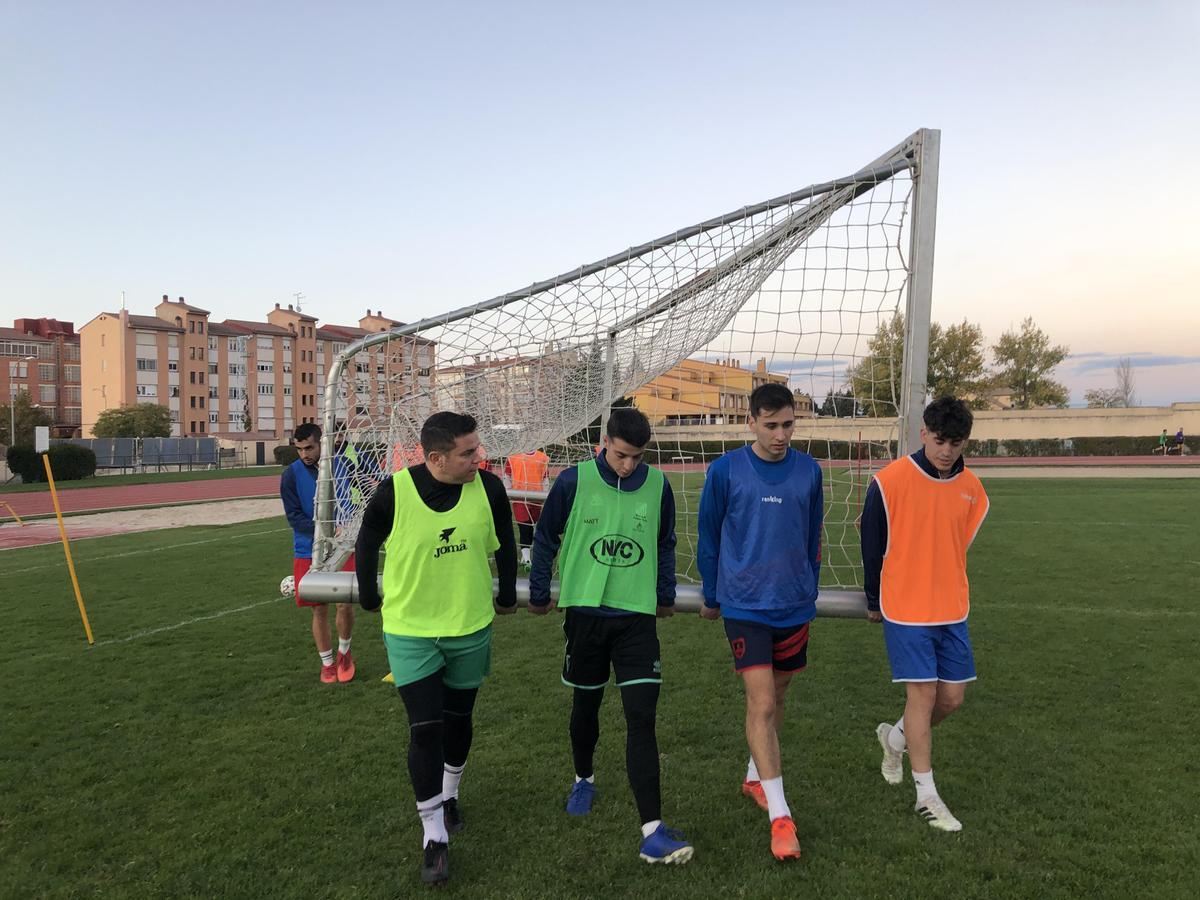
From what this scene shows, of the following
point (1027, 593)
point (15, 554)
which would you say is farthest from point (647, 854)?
point (15, 554)

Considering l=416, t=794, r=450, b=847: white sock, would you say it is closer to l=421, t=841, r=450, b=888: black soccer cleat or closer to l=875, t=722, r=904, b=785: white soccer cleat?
l=421, t=841, r=450, b=888: black soccer cleat

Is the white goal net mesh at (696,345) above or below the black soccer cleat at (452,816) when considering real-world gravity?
above

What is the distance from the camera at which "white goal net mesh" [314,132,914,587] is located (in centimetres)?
461

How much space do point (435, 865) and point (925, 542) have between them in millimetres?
2450

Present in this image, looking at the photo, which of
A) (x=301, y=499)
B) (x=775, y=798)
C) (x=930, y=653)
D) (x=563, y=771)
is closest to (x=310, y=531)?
(x=301, y=499)

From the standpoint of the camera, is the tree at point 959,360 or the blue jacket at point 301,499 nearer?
the blue jacket at point 301,499

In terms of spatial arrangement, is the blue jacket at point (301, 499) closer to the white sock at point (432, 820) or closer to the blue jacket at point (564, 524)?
the blue jacket at point (564, 524)

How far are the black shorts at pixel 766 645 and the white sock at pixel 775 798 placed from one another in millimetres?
472

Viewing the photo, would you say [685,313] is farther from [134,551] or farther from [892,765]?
[134,551]

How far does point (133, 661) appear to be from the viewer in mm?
6363

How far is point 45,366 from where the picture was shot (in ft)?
249

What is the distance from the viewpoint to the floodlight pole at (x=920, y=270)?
420 centimetres

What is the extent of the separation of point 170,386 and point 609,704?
75.7 metres

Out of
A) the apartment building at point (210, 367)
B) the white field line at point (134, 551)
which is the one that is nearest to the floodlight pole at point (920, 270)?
the white field line at point (134, 551)
